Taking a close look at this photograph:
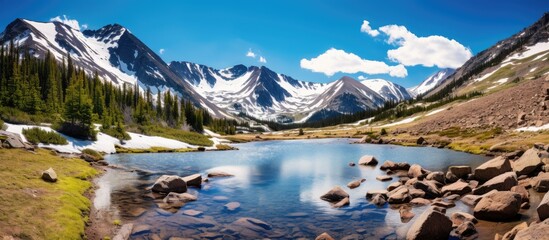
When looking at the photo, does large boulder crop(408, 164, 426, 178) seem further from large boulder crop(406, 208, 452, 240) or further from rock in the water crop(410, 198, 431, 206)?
large boulder crop(406, 208, 452, 240)

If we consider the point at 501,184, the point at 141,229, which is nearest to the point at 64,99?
the point at 141,229

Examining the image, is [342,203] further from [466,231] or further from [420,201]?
[466,231]

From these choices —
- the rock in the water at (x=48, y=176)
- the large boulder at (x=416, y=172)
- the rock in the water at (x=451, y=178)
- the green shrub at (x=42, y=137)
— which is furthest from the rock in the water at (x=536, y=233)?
the green shrub at (x=42, y=137)

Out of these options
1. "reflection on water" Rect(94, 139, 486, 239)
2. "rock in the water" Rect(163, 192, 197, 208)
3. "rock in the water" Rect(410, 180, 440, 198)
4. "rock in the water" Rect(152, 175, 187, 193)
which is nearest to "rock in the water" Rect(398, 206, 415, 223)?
"reflection on water" Rect(94, 139, 486, 239)

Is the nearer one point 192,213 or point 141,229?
point 141,229

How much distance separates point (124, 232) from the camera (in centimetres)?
2067

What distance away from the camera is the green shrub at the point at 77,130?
67.2m

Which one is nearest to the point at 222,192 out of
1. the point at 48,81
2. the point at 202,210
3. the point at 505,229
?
the point at 202,210

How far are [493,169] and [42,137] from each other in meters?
63.1

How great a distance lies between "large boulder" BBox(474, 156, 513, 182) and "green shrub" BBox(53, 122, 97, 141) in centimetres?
6799

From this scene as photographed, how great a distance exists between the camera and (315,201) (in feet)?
103

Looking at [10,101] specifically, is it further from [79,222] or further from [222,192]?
[79,222]

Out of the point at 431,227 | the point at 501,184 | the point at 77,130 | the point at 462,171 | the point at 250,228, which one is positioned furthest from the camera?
the point at 77,130

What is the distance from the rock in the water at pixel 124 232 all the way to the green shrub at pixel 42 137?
4196 cm
